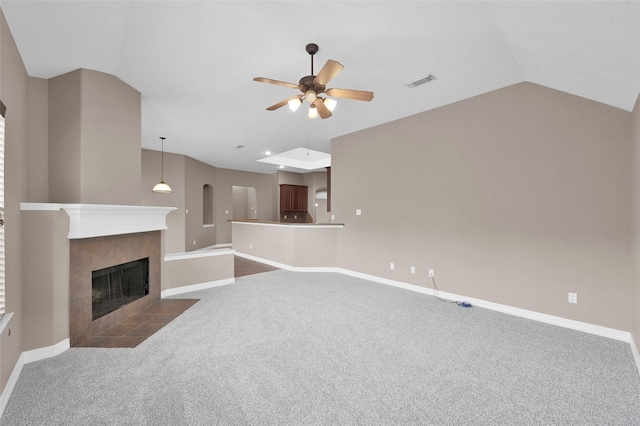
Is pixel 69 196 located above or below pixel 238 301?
above

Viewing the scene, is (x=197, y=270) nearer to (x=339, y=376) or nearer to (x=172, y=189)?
(x=339, y=376)

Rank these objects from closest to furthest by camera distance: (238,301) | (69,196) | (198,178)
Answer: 1. (69,196)
2. (238,301)
3. (198,178)

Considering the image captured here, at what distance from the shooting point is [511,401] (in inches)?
71.4

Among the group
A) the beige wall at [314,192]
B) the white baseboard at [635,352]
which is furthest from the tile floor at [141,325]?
the beige wall at [314,192]

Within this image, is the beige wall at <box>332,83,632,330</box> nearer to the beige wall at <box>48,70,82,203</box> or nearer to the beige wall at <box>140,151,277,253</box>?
the beige wall at <box>48,70,82,203</box>

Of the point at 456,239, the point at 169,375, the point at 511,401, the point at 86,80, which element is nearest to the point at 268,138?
the point at 86,80

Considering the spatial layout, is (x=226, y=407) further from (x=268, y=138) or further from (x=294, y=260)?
(x=268, y=138)

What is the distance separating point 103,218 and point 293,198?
26.0 feet

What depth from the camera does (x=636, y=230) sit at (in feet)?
8.03

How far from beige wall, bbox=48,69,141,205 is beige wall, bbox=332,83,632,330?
12.5 feet

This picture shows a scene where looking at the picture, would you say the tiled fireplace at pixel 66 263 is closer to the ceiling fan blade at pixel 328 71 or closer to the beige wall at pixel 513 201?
the ceiling fan blade at pixel 328 71

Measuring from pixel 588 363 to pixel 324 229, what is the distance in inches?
165

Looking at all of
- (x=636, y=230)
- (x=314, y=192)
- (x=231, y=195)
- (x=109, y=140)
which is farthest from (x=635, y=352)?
(x=231, y=195)

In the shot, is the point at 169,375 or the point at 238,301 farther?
the point at 238,301
